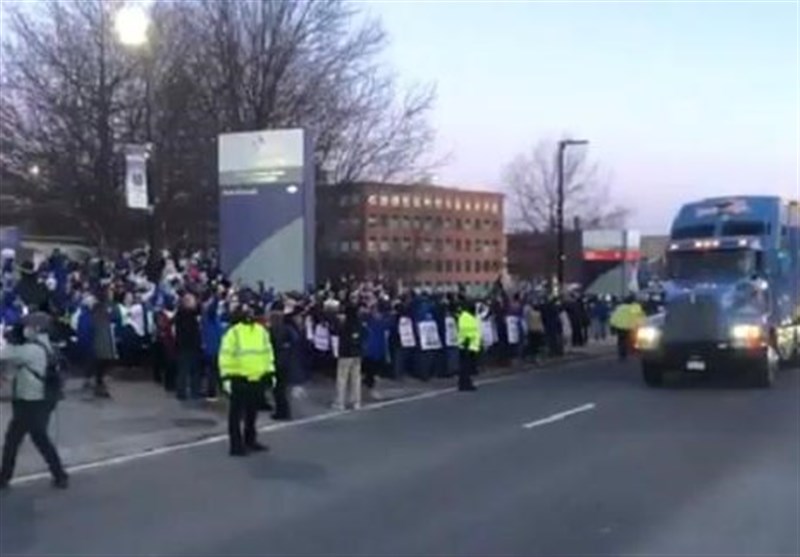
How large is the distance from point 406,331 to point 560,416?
23.1 feet

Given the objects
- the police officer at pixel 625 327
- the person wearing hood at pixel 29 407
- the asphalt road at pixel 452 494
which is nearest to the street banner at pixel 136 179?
the asphalt road at pixel 452 494

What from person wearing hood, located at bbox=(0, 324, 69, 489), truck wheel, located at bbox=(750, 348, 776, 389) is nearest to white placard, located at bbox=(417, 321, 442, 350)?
truck wheel, located at bbox=(750, 348, 776, 389)

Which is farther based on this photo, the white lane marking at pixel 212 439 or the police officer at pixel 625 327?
the police officer at pixel 625 327

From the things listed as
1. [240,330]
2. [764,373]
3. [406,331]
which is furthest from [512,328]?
[240,330]

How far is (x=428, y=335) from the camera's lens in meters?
27.5

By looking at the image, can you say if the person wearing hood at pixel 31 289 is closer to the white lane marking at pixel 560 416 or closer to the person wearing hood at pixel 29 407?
the white lane marking at pixel 560 416

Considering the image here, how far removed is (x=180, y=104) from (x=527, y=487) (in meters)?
30.5

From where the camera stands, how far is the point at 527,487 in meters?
12.9

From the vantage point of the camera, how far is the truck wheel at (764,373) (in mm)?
26013

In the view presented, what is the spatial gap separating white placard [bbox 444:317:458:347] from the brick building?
739 inches

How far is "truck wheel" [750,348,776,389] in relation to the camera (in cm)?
2601

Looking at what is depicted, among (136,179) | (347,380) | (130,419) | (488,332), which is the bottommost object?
(130,419)

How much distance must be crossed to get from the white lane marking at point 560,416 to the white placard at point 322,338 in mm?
5088

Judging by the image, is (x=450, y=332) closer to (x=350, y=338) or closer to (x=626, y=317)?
(x=350, y=338)
